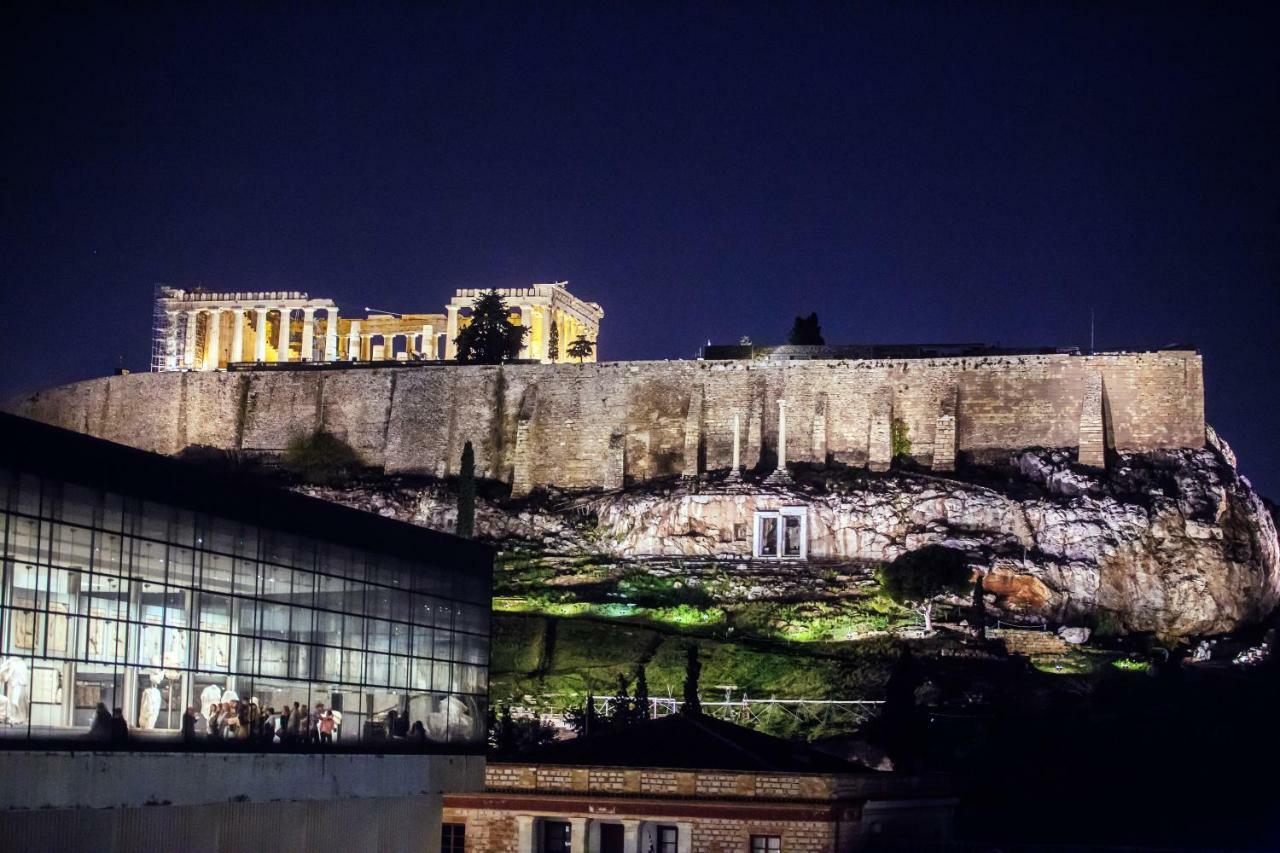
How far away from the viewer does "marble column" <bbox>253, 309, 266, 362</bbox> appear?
102 metres

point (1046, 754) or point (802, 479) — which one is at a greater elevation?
point (802, 479)

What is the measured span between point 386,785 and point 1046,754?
2357cm

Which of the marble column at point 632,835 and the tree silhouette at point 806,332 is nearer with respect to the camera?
the marble column at point 632,835

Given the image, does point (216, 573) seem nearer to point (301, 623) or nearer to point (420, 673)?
point (301, 623)

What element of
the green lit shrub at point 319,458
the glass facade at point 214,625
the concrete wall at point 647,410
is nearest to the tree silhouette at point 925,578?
the concrete wall at point 647,410

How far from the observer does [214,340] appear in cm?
10181

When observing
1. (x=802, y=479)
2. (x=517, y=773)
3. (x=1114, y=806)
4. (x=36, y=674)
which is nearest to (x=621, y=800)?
(x=517, y=773)

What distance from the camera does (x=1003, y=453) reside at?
268ft

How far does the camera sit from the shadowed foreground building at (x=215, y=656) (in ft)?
90.3

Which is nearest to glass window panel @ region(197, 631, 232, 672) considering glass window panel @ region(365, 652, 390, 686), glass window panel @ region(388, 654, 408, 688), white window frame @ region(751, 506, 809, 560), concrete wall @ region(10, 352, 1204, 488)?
glass window panel @ region(365, 652, 390, 686)

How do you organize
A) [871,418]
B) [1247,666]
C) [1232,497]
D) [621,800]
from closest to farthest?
1. [621,800]
2. [1247,666]
3. [1232,497]
4. [871,418]

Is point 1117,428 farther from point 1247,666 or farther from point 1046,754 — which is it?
point 1046,754

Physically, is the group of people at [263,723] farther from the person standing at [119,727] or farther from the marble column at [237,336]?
the marble column at [237,336]

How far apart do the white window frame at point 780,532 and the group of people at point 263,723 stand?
43021mm
